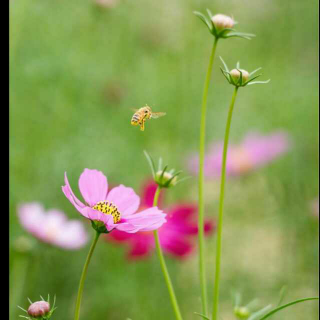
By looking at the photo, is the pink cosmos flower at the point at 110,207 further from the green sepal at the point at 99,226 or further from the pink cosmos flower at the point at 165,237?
the pink cosmos flower at the point at 165,237

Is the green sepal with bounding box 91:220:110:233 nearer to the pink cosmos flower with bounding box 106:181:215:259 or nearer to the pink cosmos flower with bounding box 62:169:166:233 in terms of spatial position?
the pink cosmos flower with bounding box 62:169:166:233

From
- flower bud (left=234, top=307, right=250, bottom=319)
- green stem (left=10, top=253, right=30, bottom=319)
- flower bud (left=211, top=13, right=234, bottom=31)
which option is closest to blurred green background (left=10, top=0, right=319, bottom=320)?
green stem (left=10, top=253, right=30, bottom=319)

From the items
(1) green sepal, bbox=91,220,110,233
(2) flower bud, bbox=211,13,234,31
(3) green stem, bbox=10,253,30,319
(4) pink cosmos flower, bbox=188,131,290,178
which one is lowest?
(3) green stem, bbox=10,253,30,319

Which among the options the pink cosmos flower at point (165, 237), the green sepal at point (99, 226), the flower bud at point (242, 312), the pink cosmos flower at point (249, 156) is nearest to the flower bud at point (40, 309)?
the green sepal at point (99, 226)

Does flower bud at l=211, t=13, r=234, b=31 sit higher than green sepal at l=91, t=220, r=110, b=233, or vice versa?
flower bud at l=211, t=13, r=234, b=31

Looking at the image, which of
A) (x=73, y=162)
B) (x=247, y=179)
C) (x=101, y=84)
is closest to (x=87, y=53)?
(x=101, y=84)

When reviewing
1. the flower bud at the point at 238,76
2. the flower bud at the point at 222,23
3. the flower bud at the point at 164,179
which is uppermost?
the flower bud at the point at 222,23

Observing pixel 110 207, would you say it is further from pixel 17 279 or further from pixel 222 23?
pixel 17 279
